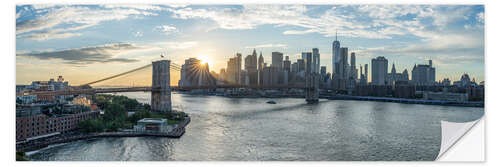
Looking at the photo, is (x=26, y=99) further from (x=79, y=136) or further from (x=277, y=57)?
(x=277, y=57)

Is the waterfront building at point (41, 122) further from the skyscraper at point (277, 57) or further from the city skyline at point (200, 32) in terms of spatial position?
the skyscraper at point (277, 57)

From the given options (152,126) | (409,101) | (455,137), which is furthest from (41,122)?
(409,101)

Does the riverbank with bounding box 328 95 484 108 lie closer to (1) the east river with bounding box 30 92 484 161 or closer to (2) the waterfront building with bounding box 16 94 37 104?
(1) the east river with bounding box 30 92 484 161

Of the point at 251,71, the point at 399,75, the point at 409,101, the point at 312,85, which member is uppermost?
the point at 251,71

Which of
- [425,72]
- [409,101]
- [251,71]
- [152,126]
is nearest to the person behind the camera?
[152,126]

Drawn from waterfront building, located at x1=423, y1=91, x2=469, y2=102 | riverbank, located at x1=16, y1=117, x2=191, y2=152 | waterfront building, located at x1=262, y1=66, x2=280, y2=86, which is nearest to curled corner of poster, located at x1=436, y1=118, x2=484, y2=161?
riverbank, located at x1=16, y1=117, x2=191, y2=152

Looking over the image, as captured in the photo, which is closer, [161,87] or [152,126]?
[152,126]

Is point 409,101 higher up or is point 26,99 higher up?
point 26,99
